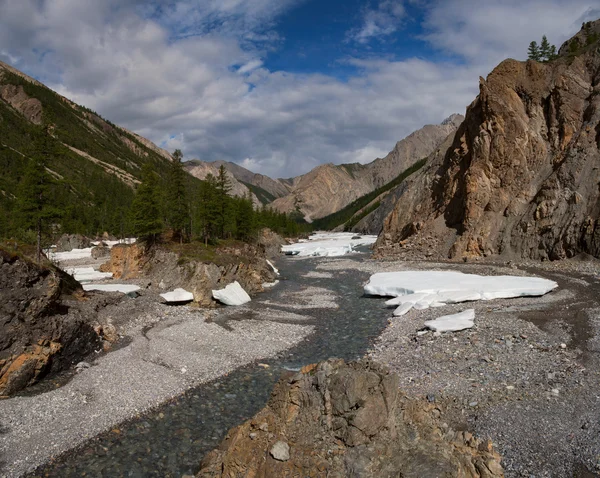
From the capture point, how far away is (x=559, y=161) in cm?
4816

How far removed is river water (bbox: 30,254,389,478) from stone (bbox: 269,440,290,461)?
3.18 m

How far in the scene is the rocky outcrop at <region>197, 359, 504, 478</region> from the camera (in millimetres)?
7969

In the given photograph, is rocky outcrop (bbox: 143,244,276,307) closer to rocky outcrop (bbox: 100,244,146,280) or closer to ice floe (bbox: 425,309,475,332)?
rocky outcrop (bbox: 100,244,146,280)

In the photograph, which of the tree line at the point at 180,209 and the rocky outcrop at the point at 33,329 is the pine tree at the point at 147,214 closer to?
the tree line at the point at 180,209

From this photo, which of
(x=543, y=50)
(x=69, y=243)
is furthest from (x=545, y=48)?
(x=69, y=243)

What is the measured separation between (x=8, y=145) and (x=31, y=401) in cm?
18389

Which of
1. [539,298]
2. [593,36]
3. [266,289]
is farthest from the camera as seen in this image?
[593,36]

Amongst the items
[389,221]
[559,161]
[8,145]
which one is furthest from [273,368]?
[8,145]

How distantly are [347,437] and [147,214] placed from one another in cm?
3661

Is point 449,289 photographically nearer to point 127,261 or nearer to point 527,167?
point 127,261

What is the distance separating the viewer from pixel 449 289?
27.7 metres

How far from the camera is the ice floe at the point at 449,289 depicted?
2605 cm

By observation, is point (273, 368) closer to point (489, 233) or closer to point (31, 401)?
point (31, 401)

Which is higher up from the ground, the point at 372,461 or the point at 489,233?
the point at 489,233
